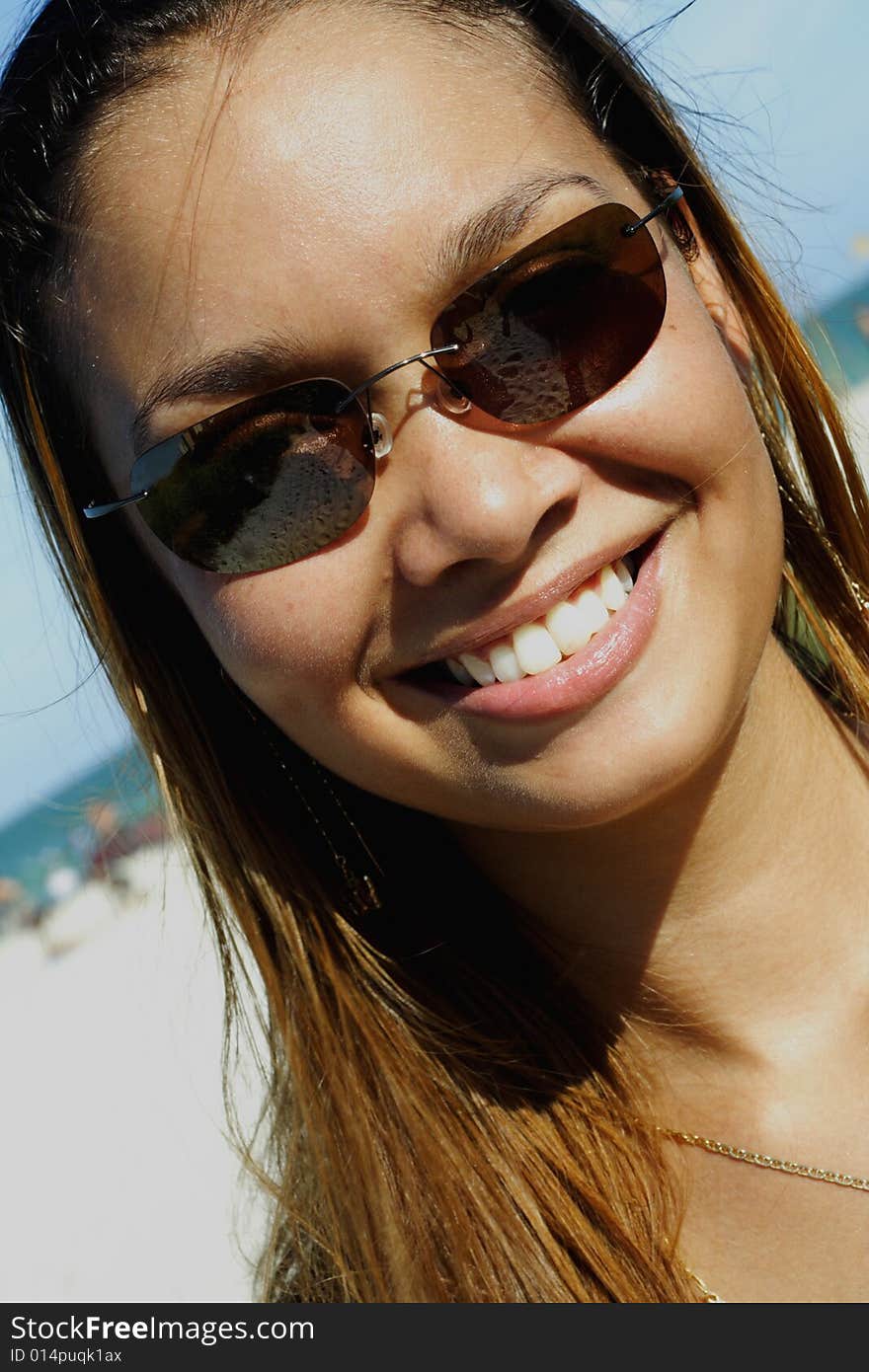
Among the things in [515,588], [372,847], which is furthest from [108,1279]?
[515,588]

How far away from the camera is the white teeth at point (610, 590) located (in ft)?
6.56

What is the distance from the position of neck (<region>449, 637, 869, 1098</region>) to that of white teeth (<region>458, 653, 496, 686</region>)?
1.31 feet

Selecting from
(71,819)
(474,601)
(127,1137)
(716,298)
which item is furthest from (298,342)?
(127,1137)

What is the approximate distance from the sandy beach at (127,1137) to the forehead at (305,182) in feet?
4.32

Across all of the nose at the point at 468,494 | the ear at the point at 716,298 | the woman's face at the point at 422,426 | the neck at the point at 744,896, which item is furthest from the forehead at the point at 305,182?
the neck at the point at 744,896

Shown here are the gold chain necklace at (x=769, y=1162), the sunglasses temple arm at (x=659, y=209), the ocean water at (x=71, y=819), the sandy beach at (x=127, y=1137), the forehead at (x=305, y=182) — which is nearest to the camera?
the forehead at (x=305, y=182)

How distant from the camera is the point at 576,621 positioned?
1989mm

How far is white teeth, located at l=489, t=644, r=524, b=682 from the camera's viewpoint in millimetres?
1976

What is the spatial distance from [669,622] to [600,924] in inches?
25.9

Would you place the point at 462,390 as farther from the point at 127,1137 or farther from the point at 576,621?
the point at 127,1137

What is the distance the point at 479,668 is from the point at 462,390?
1.37ft

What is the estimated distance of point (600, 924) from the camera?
7.74ft

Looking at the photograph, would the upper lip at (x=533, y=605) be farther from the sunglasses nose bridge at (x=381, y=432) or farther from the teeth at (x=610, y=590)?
Result: the sunglasses nose bridge at (x=381, y=432)

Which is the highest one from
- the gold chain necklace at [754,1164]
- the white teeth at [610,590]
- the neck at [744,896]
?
the white teeth at [610,590]
